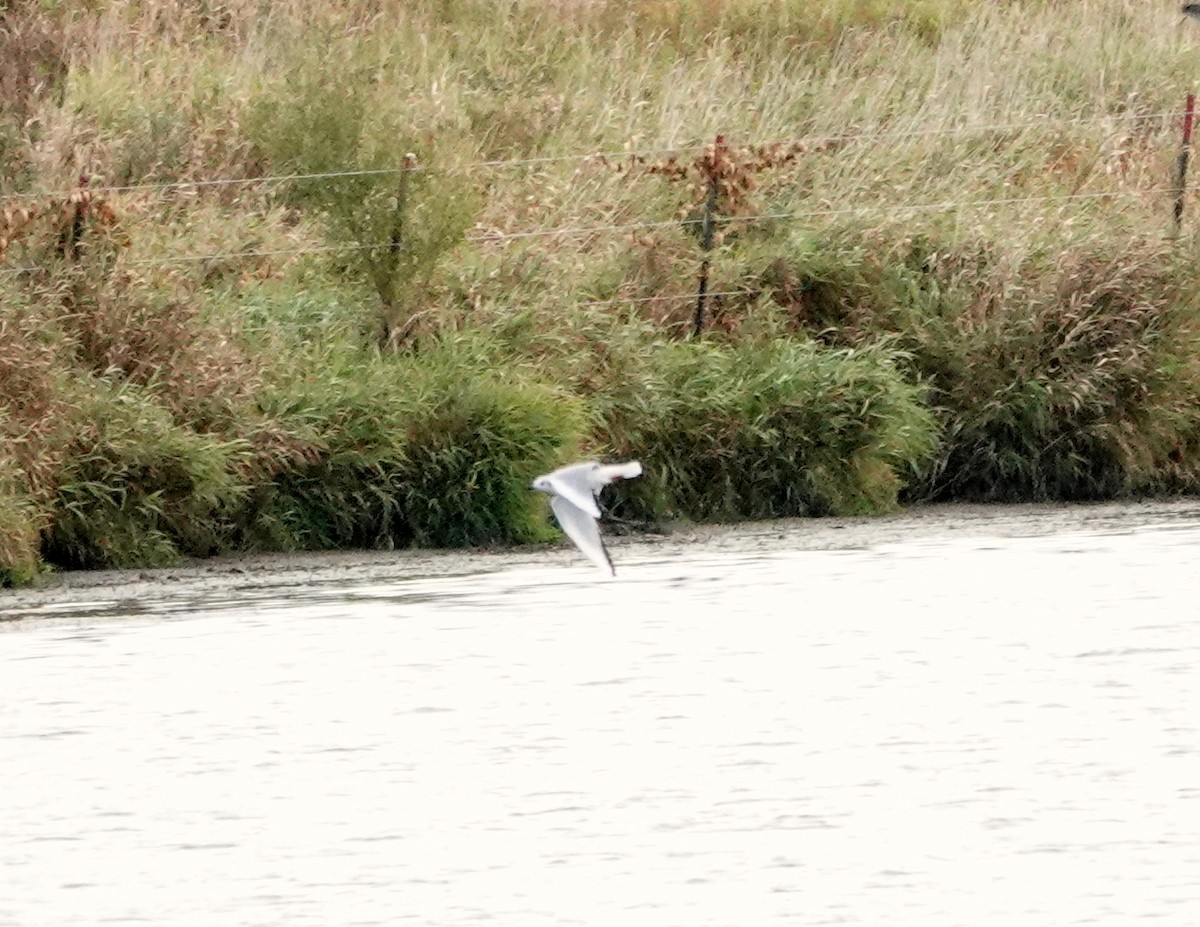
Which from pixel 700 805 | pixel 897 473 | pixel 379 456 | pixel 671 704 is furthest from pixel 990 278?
pixel 700 805

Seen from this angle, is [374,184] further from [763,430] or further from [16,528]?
[16,528]

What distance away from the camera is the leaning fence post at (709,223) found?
1331cm

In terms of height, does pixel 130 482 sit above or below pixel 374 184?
below

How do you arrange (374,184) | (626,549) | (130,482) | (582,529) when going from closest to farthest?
(582,529), (130,482), (626,549), (374,184)

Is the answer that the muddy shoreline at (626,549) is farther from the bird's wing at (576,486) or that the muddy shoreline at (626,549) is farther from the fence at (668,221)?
the bird's wing at (576,486)

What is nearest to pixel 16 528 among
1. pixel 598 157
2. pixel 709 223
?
pixel 709 223

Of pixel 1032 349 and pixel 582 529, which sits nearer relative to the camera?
pixel 582 529

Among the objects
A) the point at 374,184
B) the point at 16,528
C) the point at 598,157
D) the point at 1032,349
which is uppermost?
the point at 374,184

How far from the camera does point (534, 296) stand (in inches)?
508

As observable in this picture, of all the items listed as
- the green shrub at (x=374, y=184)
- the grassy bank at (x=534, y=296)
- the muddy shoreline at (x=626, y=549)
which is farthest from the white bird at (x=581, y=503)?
the green shrub at (x=374, y=184)

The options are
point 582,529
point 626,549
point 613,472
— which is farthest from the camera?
point 626,549

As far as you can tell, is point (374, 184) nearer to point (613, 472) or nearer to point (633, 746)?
point (613, 472)

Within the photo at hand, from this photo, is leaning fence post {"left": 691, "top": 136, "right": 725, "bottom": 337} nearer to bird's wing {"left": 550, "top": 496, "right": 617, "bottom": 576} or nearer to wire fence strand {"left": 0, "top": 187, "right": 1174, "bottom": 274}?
wire fence strand {"left": 0, "top": 187, "right": 1174, "bottom": 274}

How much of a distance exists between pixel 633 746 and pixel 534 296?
415cm
